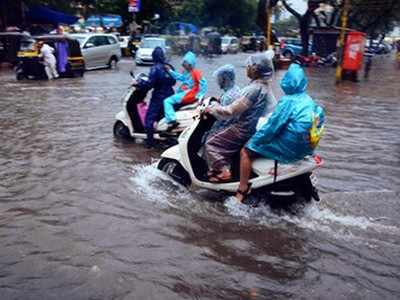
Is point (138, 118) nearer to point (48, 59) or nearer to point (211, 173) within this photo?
point (211, 173)

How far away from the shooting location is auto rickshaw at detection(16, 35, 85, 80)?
1942 centimetres

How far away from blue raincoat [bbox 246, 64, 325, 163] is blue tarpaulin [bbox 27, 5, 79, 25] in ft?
104

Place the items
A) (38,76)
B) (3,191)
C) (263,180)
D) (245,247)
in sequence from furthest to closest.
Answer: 1. (38,76)
2. (3,191)
3. (263,180)
4. (245,247)

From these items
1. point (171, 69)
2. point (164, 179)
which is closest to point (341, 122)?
point (171, 69)

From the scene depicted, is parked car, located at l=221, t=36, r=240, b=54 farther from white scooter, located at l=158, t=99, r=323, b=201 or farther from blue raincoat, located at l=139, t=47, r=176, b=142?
white scooter, located at l=158, t=99, r=323, b=201

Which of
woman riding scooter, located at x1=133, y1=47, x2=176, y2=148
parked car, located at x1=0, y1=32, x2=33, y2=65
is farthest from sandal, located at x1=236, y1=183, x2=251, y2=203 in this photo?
parked car, located at x1=0, y1=32, x2=33, y2=65

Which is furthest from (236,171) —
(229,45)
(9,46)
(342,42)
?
(229,45)

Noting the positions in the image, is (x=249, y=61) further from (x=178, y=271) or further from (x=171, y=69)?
(x=171, y=69)

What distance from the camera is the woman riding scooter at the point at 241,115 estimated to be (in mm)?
5426

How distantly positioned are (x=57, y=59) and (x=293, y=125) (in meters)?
16.6

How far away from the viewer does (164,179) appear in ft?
21.2

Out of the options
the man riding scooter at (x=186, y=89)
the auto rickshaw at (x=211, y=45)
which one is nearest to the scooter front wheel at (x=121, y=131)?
the man riding scooter at (x=186, y=89)

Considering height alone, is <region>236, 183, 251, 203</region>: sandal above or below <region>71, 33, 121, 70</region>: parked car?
above

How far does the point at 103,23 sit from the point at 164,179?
1610 inches
